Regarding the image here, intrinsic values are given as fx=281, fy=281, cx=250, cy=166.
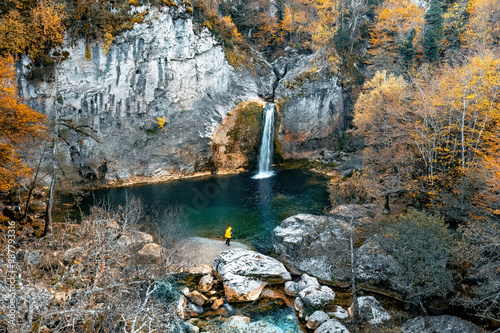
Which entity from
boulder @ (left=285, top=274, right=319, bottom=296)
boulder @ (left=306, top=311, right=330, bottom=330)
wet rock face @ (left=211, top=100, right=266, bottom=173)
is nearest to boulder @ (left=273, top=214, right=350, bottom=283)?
boulder @ (left=285, top=274, right=319, bottom=296)

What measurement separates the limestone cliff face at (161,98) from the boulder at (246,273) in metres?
23.8

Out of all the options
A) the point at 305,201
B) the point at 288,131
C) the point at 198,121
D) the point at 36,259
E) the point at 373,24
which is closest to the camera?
the point at 36,259

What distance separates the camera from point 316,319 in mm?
12711

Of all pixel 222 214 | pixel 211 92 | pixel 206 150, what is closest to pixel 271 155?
pixel 206 150

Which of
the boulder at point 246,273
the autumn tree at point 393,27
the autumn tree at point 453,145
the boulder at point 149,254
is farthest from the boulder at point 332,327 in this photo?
the autumn tree at point 393,27

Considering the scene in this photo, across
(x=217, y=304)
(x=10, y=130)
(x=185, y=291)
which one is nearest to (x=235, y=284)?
(x=217, y=304)

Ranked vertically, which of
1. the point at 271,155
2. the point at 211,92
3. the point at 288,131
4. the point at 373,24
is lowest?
the point at 271,155

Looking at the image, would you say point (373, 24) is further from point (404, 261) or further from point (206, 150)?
point (404, 261)

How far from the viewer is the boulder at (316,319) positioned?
498 inches

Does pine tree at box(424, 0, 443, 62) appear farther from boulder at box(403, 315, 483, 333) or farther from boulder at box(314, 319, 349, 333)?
boulder at box(314, 319, 349, 333)

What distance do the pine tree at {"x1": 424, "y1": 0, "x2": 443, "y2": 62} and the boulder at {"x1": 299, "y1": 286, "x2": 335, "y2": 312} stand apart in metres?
32.9

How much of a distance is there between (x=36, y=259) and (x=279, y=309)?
11.3 m

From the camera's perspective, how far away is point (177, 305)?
13.2m

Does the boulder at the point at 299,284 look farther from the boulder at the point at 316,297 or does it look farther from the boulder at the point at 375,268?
the boulder at the point at 375,268
